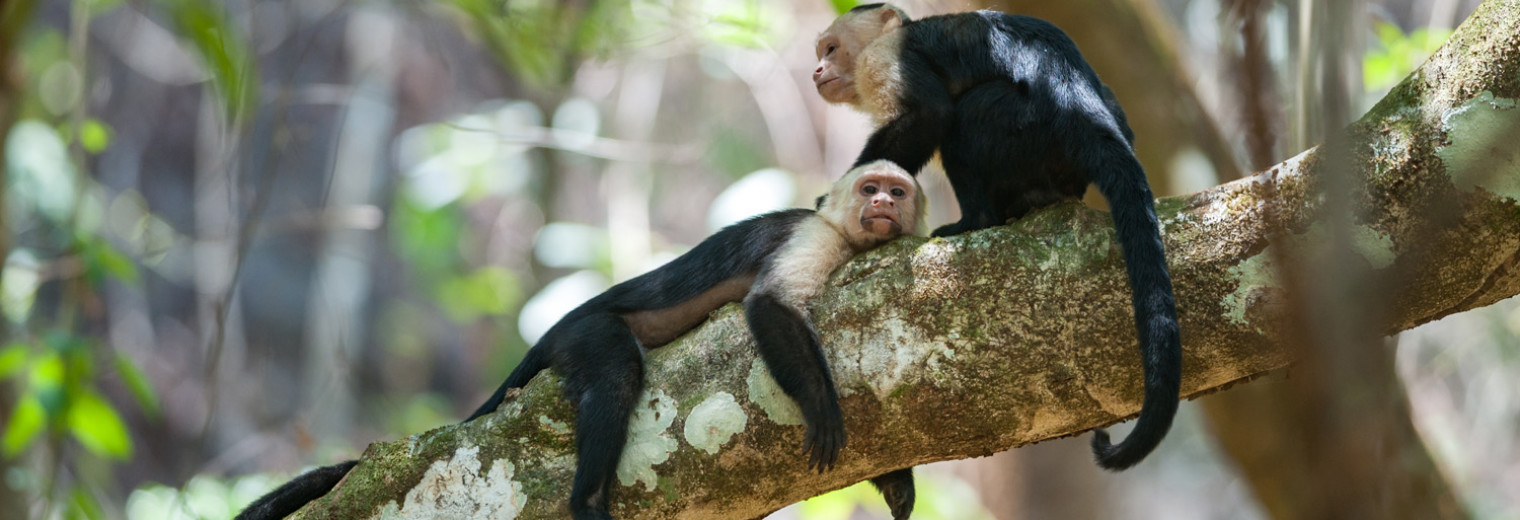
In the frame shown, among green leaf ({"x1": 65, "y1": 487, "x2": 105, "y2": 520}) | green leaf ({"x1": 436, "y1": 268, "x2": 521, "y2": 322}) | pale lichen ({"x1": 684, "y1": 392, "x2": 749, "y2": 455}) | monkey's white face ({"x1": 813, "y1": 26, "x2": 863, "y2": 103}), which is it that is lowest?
pale lichen ({"x1": 684, "y1": 392, "x2": 749, "y2": 455})

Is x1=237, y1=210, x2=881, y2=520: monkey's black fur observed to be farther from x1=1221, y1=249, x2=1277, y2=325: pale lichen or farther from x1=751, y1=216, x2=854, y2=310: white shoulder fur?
x1=1221, y1=249, x2=1277, y2=325: pale lichen

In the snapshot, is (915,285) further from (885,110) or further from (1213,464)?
(1213,464)

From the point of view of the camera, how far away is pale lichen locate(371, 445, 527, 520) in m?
2.36

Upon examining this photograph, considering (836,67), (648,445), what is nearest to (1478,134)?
(648,445)

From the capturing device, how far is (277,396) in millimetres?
9508

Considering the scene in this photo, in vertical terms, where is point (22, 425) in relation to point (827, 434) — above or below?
above

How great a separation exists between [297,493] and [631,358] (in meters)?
0.88

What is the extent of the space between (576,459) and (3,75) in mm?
1920

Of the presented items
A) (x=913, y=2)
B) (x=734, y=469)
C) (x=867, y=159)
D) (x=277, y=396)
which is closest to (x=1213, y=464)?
(x=913, y=2)

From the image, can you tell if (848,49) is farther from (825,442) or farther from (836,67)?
(825,442)

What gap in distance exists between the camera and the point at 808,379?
2287 millimetres

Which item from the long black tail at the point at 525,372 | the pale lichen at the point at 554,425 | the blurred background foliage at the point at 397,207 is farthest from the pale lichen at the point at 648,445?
the blurred background foliage at the point at 397,207

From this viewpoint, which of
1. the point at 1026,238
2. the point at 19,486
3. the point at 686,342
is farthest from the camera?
the point at 19,486

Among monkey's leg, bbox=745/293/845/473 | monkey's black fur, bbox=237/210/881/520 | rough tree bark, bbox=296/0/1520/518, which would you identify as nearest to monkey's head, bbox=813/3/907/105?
monkey's black fur, bbox=237/210/881/520
